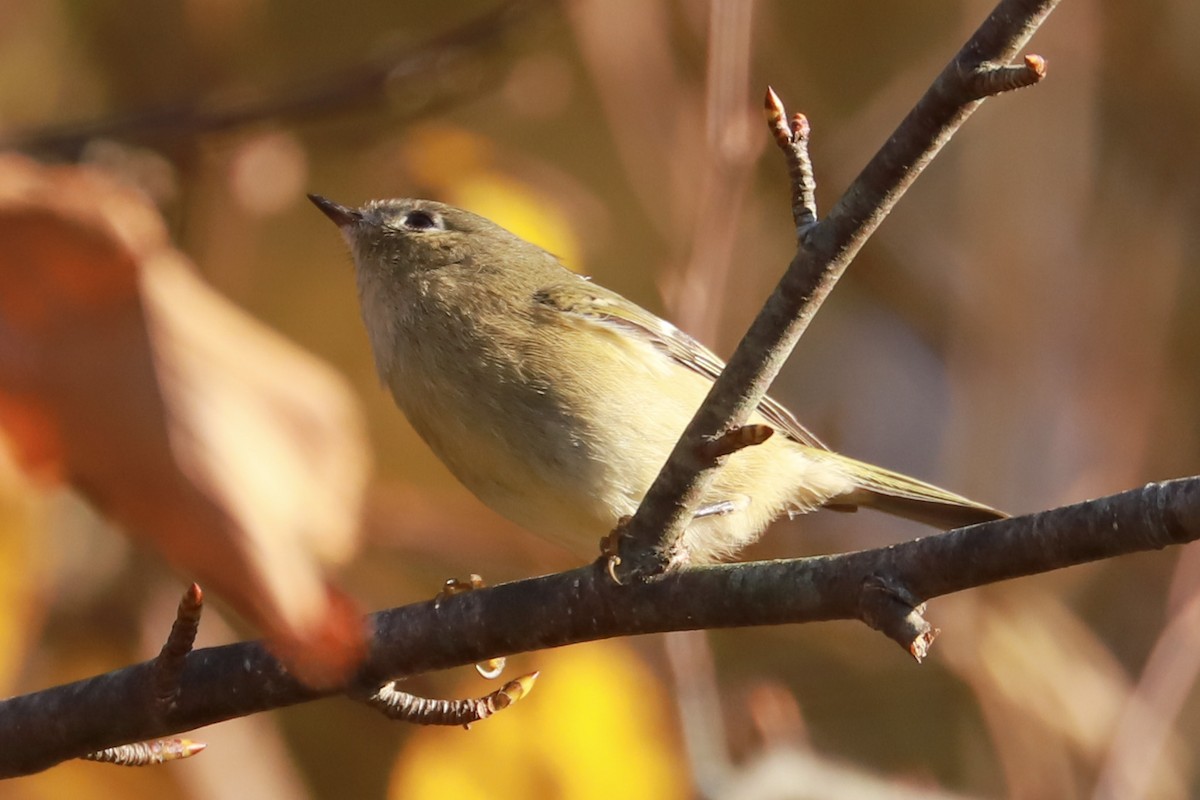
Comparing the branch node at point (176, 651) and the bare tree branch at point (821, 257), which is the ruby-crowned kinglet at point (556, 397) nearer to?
the bare tree branch at point (821, 257)

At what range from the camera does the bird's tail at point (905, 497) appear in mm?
2584

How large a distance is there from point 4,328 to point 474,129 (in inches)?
141

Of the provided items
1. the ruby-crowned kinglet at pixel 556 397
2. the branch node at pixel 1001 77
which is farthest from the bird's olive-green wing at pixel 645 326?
the branch node at pixel 1001 77

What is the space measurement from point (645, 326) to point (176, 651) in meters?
1.30

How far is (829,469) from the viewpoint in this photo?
270 cm

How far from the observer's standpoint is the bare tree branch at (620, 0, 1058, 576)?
125 cm

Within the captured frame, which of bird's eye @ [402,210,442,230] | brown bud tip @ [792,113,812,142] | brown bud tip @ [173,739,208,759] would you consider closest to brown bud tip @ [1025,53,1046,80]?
brown bud tip @ [792,113,812,142]

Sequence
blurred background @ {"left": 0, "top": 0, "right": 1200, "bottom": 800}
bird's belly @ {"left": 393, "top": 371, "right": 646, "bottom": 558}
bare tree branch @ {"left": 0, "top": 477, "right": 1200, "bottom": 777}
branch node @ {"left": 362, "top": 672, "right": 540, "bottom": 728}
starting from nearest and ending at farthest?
Result: bare tree branch @ {"left": 0, "top": 477, "right": 1200, "bottom": 777} → branch node @ {"left": 362, "top": 672, "right": 540, "bottom": 728} → bird's belly @ {"left": 393, "top": 371, "right": 646, "bottom": 558} → blurred background @ {"left": 0, "top": 0, "right": 1200, "bottom": 800}

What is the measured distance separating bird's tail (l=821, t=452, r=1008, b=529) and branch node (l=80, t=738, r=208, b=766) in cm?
141

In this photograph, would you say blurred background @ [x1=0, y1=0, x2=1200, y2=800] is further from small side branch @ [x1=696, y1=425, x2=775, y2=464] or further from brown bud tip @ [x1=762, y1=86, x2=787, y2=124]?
brown bud tip @ [x1=762, y1=86, x2=787, y2=124]

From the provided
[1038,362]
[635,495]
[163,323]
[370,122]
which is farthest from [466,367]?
[1038,362]

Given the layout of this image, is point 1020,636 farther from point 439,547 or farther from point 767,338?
point 767,338

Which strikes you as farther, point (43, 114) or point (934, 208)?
point (934, 208)

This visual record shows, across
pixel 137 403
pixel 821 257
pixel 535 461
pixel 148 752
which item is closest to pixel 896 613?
pixel 821 257
